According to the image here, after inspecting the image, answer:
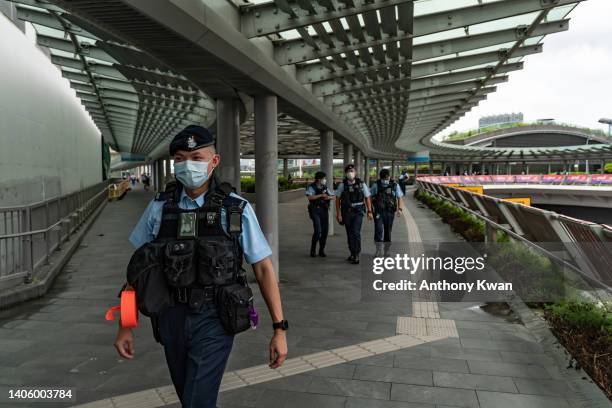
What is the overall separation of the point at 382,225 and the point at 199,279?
6.88m

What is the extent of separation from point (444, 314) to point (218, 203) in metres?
3.93

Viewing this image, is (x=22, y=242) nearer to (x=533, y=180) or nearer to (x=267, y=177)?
(x=267, y=177)

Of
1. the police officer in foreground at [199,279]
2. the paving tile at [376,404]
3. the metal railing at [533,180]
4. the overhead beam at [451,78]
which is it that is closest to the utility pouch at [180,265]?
the police officer in foreground at [199,279]

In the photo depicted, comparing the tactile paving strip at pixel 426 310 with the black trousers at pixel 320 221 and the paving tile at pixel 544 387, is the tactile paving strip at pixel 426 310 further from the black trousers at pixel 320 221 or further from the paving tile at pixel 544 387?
the black trousers at pixel 320 221

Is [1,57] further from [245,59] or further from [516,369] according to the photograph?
[516,369]

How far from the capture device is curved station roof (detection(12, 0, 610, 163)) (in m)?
4.52

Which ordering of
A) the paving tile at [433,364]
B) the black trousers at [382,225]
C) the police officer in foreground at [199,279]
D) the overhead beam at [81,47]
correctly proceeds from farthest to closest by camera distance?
the overhead beam at [81,47], the black trousers at [382,225], the paving tile at [433,364], the police officer in foreground at [199,279]

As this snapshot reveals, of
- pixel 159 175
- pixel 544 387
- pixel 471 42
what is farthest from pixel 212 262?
→ pixel 159 175

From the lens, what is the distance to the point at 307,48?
671 cm

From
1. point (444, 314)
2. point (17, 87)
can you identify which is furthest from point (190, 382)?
point (17, 87)

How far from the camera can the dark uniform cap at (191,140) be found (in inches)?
97.0

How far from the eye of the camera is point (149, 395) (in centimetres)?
347

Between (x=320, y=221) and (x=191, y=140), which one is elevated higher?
(x=191, y=140)

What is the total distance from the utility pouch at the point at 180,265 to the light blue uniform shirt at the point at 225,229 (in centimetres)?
21
